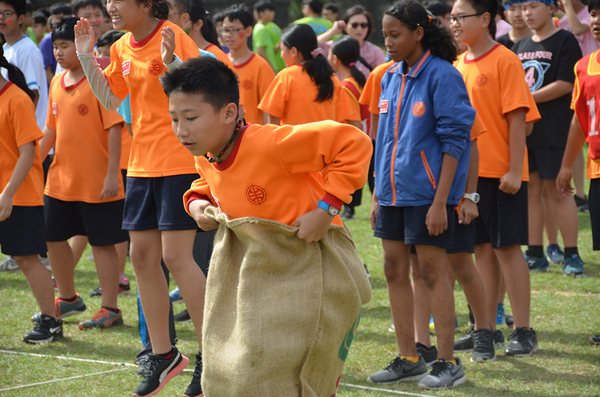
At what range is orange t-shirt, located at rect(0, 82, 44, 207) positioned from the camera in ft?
13.8

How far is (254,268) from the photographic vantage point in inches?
89.7

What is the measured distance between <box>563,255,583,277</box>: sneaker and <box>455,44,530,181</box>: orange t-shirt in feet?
5.89

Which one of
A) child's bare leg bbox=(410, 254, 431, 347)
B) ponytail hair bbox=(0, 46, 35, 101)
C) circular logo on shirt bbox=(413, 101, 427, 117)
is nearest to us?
circular logo on shirt bbox=(413, 101, 427, 117)

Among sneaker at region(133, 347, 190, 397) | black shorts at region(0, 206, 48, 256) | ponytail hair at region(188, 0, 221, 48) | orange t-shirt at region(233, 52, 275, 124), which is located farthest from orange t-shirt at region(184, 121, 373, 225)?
orange t-shirt at region(233, 52, 275, 124)

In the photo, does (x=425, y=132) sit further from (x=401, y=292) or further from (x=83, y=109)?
(x=83, y=109)

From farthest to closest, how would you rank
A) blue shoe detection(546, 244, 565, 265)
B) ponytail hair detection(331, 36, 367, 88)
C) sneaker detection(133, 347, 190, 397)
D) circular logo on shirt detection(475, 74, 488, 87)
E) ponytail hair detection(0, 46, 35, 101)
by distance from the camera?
ponytail hair detection(331, 36, 367, 88)
blue shoe detection(546, 244, 565, 265)
ponytail hair detection(0, 46, 35, 101)
circular logo on shirt detection(475, 74, 488, 87)
sneaker detection(133, 347, 190, 397)

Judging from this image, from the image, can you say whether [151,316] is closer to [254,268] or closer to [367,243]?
[254,268]

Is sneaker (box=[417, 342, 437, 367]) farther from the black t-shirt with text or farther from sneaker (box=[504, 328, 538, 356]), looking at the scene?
the black t-shirt with text

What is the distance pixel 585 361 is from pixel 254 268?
2.30 meters

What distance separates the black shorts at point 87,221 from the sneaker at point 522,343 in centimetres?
265

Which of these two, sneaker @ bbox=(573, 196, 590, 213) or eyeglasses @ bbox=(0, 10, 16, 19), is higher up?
eyeglasses @ bbox=(0, 10, 16, 19)

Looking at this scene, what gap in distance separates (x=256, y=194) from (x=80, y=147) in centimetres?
264

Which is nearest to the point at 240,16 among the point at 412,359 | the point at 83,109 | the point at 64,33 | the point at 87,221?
the point at 64,33

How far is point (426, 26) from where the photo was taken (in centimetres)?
338
